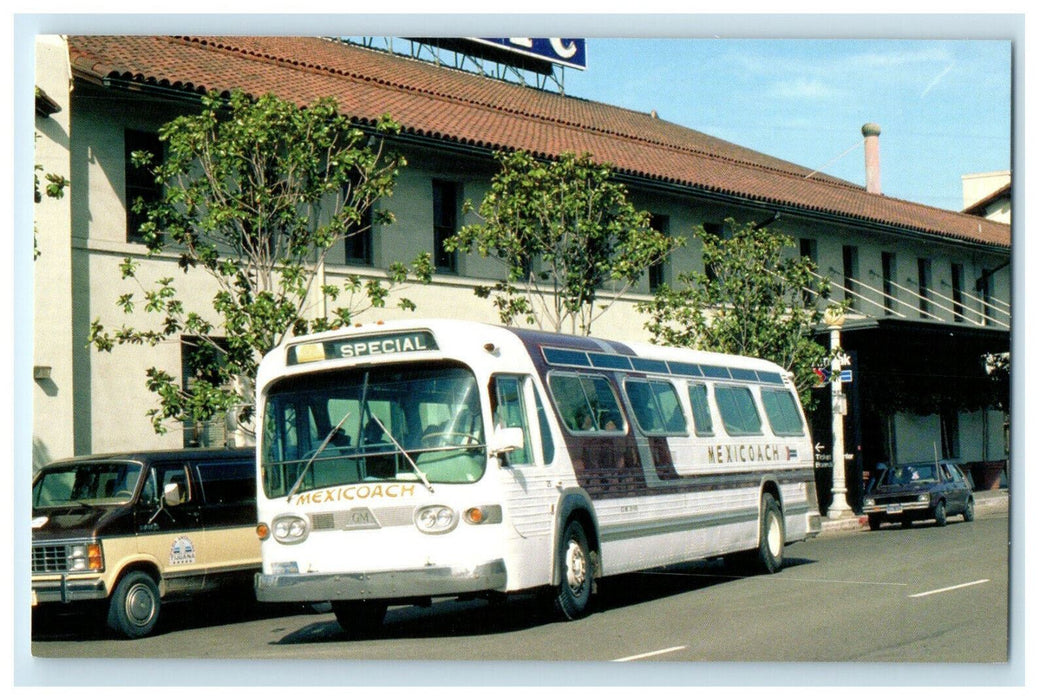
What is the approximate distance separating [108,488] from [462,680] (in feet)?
15.9

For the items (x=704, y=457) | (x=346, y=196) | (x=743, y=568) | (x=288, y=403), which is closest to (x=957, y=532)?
(x=743, y=568)

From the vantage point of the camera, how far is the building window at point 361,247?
19.6 m

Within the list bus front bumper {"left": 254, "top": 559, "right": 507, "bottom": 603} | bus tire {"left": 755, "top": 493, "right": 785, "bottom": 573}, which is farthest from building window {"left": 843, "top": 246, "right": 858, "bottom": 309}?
bus front bumper {"left": 254, "top": 559, "right": 507, "bottom": 603}

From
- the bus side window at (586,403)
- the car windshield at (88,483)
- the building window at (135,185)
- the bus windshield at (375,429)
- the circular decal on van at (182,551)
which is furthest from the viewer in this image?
the building window at (135,185)

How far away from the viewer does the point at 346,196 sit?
16.8 m

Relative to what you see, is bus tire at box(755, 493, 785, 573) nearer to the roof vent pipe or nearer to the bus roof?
the bus roof

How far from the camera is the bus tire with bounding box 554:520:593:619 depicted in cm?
1284

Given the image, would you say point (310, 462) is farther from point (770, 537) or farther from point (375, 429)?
point (770, 537)

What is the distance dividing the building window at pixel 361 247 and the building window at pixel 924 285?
8719 millimetres

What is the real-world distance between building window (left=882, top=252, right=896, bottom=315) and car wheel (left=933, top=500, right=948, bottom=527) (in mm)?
3490

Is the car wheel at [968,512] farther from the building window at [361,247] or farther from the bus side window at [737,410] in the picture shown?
the building window at [361,247]

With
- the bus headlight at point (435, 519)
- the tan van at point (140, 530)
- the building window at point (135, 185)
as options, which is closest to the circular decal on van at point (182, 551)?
the tan van at point (140, 530)

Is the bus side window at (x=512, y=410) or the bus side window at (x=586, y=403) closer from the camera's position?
the bus side window at (x=512, y=410)
